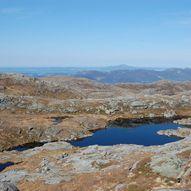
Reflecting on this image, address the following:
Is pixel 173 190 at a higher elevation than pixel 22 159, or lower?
higher

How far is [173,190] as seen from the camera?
107 feet

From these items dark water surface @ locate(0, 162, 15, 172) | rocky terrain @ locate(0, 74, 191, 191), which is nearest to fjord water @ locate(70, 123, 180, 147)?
rocky terrain @ locate(0, 74, 191, 191)

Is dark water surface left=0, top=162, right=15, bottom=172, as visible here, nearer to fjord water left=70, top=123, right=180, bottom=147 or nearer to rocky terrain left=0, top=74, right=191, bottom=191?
rocky terrain left=0, top=74, right=191, bottom=191

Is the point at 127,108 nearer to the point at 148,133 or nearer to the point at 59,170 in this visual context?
the point at 148,133

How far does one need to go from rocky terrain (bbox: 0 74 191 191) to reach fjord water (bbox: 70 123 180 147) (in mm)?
4410

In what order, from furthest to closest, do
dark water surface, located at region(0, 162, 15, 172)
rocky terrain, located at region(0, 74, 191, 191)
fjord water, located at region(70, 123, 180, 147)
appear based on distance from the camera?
fjord water, located at region(70, 123, 180, 147) → dark water surface, located at region(0, 162, 15, 172) → rocky terrain, located at region(0, 74, 191, 191)

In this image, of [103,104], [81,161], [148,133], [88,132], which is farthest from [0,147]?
[103,104]

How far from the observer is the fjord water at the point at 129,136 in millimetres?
107562

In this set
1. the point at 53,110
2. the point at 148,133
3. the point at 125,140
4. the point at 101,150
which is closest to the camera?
the point at 101,150

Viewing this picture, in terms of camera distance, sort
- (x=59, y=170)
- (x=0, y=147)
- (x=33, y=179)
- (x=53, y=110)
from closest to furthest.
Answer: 1. (x=33, y=179)
2. (x=59, y=170)
3. (x=0, y=147)
4. (x=53, y=110)

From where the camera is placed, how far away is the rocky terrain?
5116cm

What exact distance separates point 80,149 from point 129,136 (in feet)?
110

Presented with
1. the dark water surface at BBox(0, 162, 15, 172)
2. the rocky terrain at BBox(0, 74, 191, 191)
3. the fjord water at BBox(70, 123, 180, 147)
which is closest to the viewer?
the rocky terrain at BBox(0, 74, 191, 191)

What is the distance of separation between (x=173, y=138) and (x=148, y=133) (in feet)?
→ 34.7
